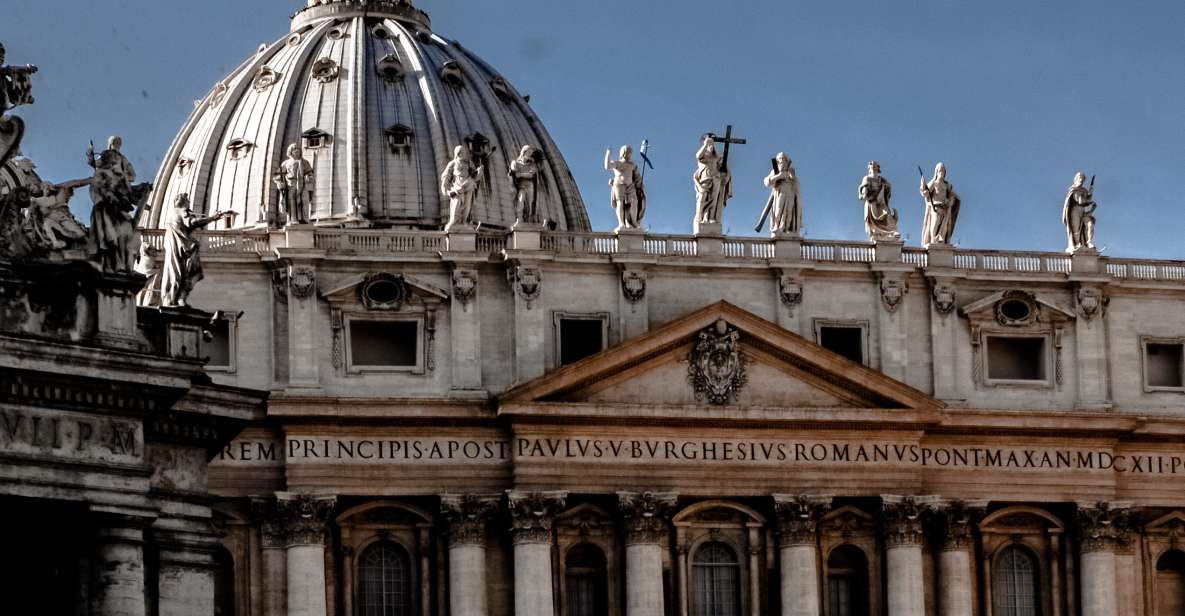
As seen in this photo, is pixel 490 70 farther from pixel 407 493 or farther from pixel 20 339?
pixel 20 339

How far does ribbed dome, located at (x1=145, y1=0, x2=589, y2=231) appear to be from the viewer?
500ft

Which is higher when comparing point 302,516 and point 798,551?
point 302,516

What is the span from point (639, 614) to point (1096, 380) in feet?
48.7

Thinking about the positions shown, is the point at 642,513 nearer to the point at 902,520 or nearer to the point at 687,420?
the point at 687,420

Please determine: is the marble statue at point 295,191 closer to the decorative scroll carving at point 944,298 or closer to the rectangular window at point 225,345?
the rectangular window at point 225,345

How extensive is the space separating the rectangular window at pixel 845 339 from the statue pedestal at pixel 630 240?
5.45 meters

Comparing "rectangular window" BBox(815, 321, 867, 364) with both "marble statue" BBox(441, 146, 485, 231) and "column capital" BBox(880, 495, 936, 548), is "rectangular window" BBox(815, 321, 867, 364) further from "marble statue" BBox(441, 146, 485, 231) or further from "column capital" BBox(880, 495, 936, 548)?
"marble statue" BBox(441, 146, 485, 231)

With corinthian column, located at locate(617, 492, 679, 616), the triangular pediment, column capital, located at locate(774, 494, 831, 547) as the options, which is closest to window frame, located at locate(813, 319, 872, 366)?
the triangular pediment

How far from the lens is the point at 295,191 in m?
106

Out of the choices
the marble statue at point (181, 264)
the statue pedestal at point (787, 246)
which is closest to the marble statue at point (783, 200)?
the statue pedestal at point (787, 246)

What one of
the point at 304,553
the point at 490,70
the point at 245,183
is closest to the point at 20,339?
the point at 304,553

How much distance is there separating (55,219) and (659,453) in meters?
38.5

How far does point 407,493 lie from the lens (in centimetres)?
10056

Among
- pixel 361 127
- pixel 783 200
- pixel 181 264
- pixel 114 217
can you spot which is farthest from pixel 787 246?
pixel 361 127
